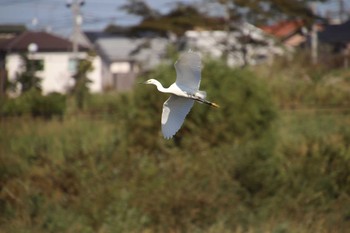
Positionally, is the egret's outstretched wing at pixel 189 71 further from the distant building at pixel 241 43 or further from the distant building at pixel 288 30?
the distant building at pixel 288 30

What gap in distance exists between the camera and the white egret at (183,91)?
12.0 feet

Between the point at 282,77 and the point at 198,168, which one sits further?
the point at 282,77

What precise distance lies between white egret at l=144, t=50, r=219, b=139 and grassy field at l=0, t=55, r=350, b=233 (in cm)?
600

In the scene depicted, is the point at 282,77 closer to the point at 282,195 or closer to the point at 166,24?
the point at 166,24

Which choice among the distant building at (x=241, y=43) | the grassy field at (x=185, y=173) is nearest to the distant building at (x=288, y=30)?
the distant building at (x=241, y=43)

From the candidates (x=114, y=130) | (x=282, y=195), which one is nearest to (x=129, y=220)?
(x=282, y=195)

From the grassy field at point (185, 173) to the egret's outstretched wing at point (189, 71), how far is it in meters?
6.03

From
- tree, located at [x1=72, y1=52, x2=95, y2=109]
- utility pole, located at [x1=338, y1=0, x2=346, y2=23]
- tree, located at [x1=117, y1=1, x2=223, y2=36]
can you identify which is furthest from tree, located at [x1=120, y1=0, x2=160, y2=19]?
utility pole, located at [x1=338, y1=0, x2=346, y2=23]

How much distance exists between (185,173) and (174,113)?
319 inches

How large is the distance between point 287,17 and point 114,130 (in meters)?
13.6

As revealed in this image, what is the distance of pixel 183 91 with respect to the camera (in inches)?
142

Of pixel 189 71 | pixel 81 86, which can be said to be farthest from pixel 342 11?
pixel 189 71

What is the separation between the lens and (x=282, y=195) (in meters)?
12.0

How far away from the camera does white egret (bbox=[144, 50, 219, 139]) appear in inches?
143
